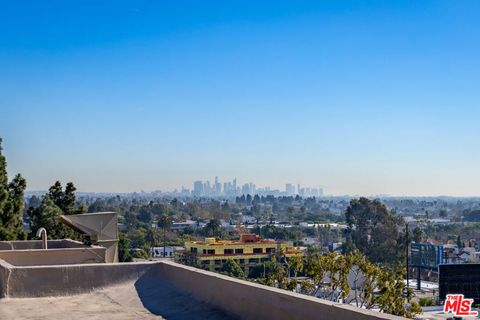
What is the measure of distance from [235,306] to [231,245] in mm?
64412

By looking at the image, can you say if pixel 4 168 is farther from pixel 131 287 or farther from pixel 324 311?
pixel 324 311

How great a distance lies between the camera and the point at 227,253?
68750 millimetres

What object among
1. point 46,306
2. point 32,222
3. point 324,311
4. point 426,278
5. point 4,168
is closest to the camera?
point 324,311

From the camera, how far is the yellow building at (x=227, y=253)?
2603 inches

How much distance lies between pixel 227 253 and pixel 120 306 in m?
63.2

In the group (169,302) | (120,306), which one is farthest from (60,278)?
(169,302)

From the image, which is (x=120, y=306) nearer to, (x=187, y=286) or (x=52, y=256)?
(x=187, y=286)

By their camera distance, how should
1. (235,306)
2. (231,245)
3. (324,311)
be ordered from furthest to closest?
(231,245) → (235,306) → (324,311)

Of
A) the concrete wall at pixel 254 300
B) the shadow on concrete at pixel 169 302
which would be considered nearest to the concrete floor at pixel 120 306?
the shadow on concrete at pixel 169 302

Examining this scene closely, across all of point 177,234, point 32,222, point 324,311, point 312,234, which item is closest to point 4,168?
point 32,222

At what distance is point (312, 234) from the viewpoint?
127 m

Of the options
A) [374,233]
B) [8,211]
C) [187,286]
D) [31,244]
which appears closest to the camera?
[187,286]

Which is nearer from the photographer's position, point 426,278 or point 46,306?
point 46,306

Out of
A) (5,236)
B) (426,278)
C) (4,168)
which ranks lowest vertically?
(426,278)
